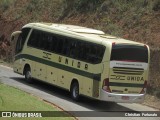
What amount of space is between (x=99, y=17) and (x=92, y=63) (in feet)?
52.2

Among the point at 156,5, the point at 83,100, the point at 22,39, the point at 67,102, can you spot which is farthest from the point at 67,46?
the point at 156,5

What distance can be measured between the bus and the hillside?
4.28m

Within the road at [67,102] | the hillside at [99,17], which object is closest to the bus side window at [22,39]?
the road at [67,102]

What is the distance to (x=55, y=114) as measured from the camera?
16203 millimetres

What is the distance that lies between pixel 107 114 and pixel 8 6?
30924 mm

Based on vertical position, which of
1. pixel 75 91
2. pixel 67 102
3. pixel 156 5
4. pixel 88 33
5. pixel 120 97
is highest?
pixel 156 5

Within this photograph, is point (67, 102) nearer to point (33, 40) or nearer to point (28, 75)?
point (28, 75)

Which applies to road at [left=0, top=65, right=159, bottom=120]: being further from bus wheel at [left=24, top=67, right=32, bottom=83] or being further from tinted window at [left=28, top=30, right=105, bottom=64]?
tinted window at [left=28, top=30, right=105, bottom=64]

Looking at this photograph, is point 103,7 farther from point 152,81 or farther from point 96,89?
point 96,89

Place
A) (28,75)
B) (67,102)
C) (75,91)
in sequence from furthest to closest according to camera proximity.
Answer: (28,75)
(75,91)
(67,102)

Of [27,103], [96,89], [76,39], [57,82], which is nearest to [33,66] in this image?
[57,82]

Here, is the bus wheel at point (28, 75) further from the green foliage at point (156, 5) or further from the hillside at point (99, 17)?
the green foliage at point (156, 5)

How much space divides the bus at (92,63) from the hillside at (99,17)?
428 cm

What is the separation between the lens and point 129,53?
66.0 ft
